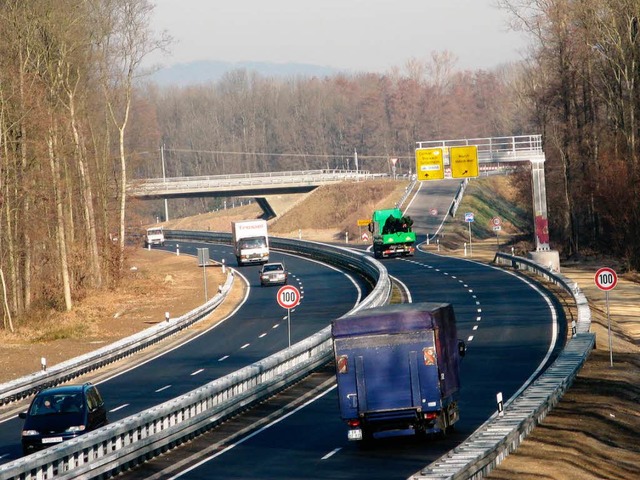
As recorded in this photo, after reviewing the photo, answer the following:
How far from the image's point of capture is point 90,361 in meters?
38.7

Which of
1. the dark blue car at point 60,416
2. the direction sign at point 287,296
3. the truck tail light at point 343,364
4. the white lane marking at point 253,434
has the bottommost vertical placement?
the white lane marking at point 253,434

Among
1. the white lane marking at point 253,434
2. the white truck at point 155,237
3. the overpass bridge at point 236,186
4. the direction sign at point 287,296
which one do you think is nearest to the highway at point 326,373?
the white lane marking at point 253,434

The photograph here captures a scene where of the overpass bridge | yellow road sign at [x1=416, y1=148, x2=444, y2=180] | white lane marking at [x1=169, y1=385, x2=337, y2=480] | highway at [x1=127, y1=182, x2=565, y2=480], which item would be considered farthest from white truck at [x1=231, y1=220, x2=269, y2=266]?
white lane marking at [x1=169, y1=385, x2=337, y2=480]

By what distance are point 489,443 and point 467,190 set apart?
115 metres

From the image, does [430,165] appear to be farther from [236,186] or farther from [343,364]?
[343,364]

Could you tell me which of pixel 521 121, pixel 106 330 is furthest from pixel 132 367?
pixel 521 121

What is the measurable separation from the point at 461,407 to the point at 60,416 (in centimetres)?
906

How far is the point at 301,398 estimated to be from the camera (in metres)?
30.1

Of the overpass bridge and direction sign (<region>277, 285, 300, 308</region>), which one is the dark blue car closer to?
direction sign (<region>277, 285, 300, 308</region>)

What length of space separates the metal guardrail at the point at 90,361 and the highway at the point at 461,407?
27.1 feet

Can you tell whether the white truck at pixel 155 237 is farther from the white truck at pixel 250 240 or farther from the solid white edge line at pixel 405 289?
the solid white edge line at pixel 405 289

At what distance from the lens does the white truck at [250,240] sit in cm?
8169

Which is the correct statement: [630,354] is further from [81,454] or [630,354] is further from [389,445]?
[81,454]

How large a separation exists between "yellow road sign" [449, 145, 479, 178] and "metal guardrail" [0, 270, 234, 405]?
25702mm
